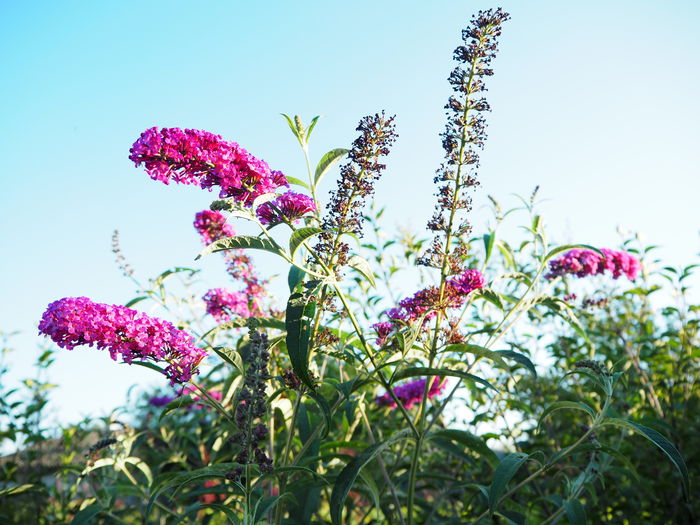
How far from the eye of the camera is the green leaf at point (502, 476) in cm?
204

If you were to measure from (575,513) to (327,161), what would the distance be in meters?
1.99

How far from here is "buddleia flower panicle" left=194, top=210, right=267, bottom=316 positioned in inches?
145

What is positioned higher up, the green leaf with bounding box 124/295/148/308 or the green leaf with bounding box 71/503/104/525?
the green leaf with bounding box 124/295/148/308

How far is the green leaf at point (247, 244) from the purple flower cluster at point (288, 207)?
243mm

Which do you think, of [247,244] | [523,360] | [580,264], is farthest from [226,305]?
[580,264]

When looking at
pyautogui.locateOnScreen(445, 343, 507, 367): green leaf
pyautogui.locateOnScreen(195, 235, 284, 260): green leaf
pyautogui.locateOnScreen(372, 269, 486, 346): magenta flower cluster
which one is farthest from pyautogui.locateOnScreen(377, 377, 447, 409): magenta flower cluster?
pyautogui.locateOnScreen(195, 235, 284, 260): green leaf

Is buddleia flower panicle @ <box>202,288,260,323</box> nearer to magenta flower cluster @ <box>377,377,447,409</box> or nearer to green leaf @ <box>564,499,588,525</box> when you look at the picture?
magenta flower cluster @ <box>377,377,447,409</box>

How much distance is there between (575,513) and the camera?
2.57 meters

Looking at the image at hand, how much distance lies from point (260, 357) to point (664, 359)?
12.6 feet

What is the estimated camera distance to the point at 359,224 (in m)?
2.29

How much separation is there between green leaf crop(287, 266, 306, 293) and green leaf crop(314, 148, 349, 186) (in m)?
0.46

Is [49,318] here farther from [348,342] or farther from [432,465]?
[432,465]

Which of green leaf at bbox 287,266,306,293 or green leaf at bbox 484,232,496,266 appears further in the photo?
green leaf at bbox 484,232,496,266

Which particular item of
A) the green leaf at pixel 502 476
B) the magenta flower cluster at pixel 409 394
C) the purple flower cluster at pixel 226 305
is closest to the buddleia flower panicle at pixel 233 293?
the purple flower cluster at pixel 226 305
